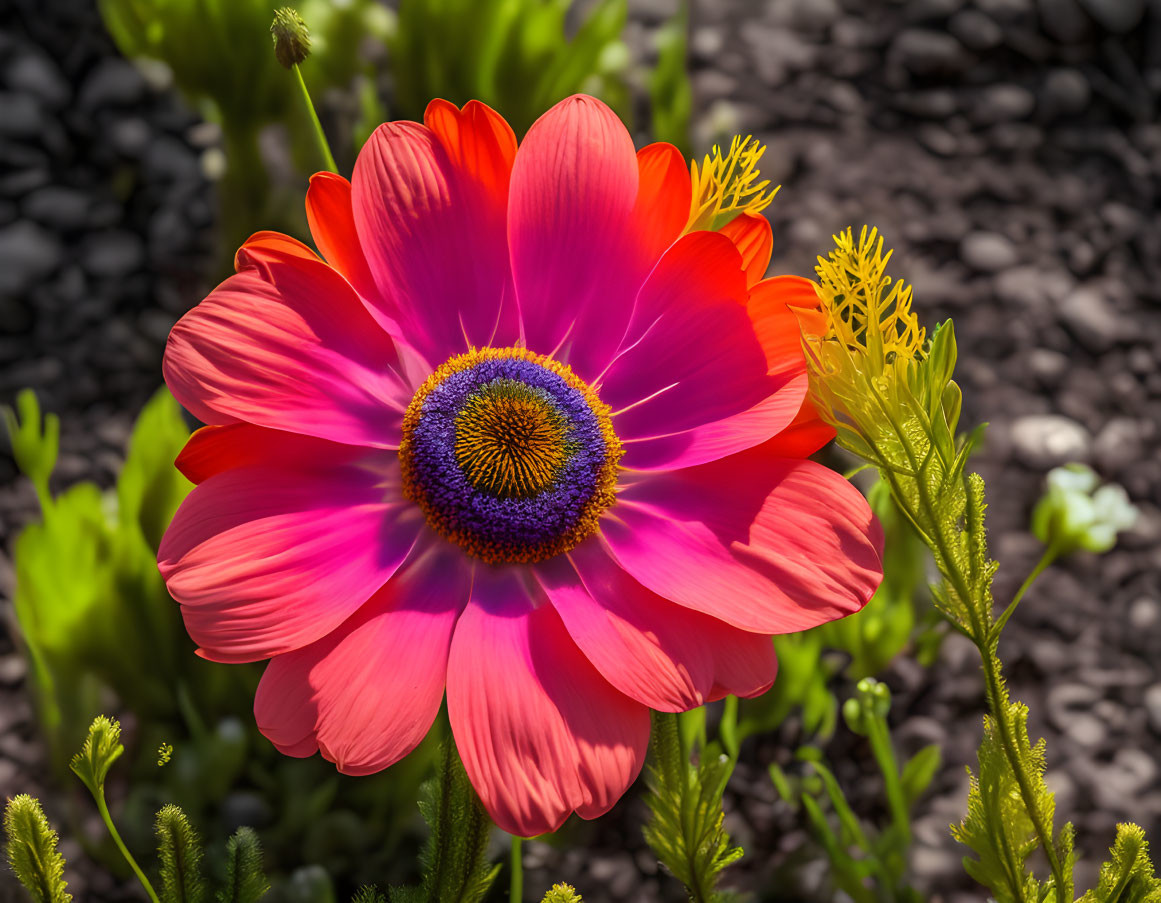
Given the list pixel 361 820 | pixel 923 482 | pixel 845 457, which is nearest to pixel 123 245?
→ pixel 361 820

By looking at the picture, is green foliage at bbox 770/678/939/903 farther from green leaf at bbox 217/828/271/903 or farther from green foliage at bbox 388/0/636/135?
green foliage at bbox 388/0/636/135

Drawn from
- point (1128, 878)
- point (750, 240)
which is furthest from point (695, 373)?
point (1128, 878)

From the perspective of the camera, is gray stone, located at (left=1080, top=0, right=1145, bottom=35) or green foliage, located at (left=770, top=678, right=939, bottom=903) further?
gray stone, located at (left=1080, top=0, right=1145, bottom=35)

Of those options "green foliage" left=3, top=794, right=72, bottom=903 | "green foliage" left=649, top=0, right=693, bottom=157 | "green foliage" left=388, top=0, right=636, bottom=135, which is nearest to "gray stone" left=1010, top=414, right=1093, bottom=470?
"green foliage" left=649, top=0, right=693, bottom=157

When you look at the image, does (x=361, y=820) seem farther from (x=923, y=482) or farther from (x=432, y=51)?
(x=432, y=51)

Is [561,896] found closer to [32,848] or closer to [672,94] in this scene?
[32,848]

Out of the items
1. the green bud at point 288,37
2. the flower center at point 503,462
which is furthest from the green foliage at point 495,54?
the flower center at point 503,462
